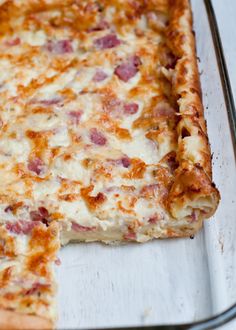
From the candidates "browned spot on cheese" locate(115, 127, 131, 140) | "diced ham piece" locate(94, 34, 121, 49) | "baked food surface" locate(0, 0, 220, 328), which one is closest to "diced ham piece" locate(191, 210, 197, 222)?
"baked food surface" locate(0, 0, 220, 328)

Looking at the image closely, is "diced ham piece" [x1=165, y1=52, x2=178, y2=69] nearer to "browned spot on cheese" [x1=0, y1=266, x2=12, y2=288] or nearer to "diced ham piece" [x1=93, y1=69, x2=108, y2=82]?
"diced ham piece" [x1=93, y1=69, x2=108, y2=82]

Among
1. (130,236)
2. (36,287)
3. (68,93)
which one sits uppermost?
(68,93)

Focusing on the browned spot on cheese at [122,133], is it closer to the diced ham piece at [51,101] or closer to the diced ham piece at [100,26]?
the diced ham piece at [51,101]

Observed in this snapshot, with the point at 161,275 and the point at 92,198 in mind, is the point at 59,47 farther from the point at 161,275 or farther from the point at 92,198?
the point at 161,275

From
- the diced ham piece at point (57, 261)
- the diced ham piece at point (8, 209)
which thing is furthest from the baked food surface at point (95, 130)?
the diced ham piece at point (57, 261)

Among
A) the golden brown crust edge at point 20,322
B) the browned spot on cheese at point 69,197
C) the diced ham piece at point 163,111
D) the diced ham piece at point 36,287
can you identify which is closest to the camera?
the golden brown crust edge at point 20,322

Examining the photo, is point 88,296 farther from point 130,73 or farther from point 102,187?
point 130,73

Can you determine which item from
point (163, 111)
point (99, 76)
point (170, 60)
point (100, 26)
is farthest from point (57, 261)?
point (100, 26)

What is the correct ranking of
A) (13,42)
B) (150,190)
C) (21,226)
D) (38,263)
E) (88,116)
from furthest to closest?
(13,42) → (88,116) → (150,190) → (21,226) → (38,263)
